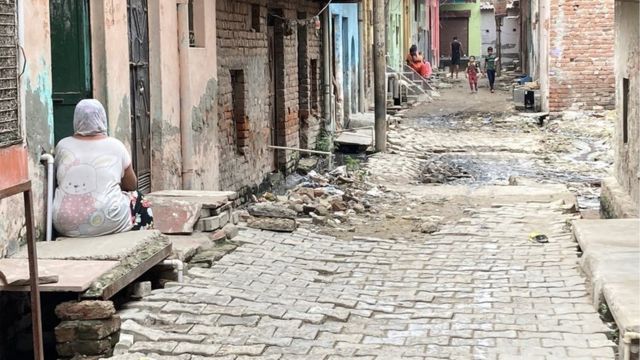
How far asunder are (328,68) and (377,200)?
5874 millimetres

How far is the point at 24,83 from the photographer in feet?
19.6

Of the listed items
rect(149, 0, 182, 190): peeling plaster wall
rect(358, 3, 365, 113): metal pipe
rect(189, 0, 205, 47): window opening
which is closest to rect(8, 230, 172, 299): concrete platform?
rect(149, 0, 182, 190): peeling plaster wall

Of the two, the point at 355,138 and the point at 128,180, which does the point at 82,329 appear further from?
the point at 355,138

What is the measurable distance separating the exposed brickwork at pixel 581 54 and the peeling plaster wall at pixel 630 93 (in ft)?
33.5

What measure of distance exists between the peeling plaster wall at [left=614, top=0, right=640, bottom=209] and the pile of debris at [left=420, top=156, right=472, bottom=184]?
13.5ft

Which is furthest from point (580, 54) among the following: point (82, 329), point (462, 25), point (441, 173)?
point (462, 25)

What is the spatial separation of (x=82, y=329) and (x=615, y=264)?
11.7ft

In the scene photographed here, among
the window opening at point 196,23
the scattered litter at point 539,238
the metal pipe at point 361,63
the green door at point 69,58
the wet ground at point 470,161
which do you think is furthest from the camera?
the metal pipe at point 361,63

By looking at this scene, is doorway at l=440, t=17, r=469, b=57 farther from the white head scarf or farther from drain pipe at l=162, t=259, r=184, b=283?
the white head scarf

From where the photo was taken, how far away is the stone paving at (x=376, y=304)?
17.6 ft

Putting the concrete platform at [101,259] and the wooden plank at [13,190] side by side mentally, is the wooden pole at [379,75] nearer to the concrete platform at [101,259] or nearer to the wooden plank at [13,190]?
the concrete platform at [101,259]

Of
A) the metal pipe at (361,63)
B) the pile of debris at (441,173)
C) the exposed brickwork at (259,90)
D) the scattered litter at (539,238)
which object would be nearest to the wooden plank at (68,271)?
the scattered litter at (539,238)

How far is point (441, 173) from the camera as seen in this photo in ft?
47.8

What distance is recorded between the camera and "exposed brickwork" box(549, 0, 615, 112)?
20.0 metres
